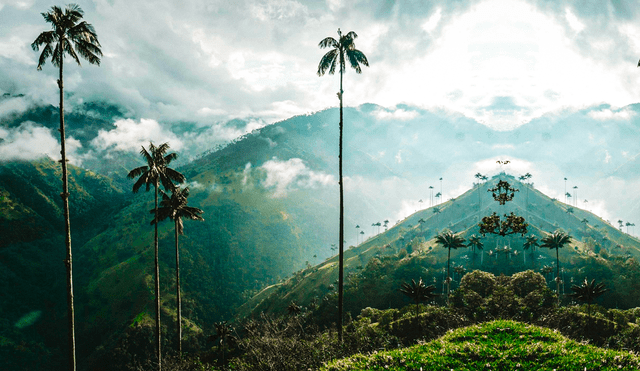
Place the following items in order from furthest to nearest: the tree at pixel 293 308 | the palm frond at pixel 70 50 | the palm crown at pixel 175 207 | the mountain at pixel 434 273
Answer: the mountain at pixel 434 273 < the tree at pixel 293 308 < the palm crown at pixel 175 207 < the palm frond at pixel 70 50

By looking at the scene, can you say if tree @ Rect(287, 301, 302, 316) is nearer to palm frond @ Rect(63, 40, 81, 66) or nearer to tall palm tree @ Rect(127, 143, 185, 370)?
tall palm tree @ Rect(127, 143, 185, 370)

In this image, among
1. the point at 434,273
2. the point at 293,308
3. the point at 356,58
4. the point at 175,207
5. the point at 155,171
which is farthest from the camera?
the point at 434,273

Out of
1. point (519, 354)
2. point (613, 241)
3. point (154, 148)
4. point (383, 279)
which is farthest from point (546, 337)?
point (613, 241)

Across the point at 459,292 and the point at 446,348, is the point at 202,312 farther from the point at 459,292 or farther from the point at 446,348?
the point at 446,348

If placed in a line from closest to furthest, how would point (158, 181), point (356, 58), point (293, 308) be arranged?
point (356, 58) < point (158, 181) < point (293, 308)

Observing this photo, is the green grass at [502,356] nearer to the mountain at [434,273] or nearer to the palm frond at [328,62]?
the palm frond at [328,62]

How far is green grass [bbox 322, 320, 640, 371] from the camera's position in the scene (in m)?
11.6

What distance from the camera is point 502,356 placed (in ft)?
41.4

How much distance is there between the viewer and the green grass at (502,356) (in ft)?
38.0

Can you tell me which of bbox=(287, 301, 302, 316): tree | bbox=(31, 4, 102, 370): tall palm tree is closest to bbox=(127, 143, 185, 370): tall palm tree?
bbox=(31, 4, 102, 370): tall palm tree

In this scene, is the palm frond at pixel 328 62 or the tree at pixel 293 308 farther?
the tree at pixel 293 308

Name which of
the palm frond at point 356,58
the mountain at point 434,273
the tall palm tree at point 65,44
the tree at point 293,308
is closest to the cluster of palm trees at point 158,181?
the tall palm tree at point 65,44

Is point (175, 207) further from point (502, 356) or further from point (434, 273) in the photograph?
point (434, 273)

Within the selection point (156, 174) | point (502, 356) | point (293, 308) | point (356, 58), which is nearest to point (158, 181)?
point (156, 174)
